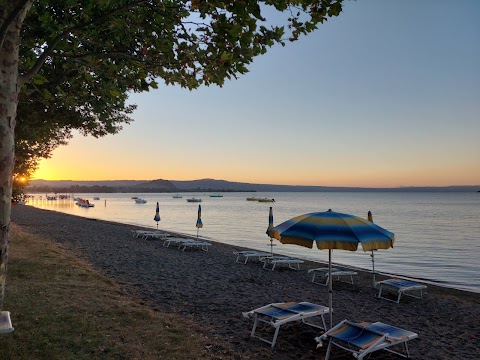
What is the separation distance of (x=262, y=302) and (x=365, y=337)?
13.6 feet

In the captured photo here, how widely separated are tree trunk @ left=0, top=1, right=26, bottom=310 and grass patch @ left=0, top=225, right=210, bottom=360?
200 centimetres

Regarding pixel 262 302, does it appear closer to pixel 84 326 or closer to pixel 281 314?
pixel 281 314

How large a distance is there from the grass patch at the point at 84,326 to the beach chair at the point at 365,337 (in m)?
2.18

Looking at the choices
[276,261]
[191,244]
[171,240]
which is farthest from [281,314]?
[171,240]

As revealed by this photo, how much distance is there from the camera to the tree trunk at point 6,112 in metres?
3.90

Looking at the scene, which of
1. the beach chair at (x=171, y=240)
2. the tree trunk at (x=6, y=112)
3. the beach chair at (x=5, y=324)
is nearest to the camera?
the tree trunk at (x=6, y=112)

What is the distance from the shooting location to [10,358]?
16.2ft

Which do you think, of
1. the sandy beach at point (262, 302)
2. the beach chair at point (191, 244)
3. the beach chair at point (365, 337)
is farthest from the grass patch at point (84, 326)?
the beach chair at point (191, 244)

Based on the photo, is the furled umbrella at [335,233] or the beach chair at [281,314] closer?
the furled umbrella at [335,233]

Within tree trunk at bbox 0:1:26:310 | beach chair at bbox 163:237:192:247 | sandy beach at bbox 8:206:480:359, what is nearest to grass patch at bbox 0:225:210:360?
sandy beach at bbox 8:206:480:359

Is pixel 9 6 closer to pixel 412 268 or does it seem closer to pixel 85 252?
pixel 85 252

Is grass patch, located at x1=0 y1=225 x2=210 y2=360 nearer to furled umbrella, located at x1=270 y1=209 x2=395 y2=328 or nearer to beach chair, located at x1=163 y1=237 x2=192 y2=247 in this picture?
furled umbrella, located at x1=270 y1=209 x2=395 y2=328

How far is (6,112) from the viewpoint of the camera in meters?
3.96

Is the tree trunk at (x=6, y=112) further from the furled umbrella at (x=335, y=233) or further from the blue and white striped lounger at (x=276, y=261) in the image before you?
the blue and white striped lounger at (x=276, y=261)
